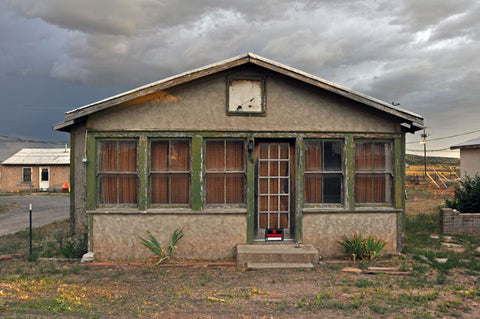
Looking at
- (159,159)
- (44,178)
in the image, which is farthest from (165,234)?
(44,178)

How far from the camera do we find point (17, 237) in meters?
10.1

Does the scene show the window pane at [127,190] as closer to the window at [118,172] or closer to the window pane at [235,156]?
the window at [118,172]

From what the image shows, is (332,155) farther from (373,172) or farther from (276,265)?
(276,265)

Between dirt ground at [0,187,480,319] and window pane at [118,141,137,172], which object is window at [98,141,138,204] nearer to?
window pane at [118,141,137,172]

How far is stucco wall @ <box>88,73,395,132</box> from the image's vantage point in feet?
23.9

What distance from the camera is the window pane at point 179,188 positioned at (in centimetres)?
746

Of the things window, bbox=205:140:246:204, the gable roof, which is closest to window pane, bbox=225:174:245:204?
window, bbox=205:140:246:204

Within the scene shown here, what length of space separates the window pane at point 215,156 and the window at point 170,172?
443mm

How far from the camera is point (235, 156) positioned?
7.49 meters

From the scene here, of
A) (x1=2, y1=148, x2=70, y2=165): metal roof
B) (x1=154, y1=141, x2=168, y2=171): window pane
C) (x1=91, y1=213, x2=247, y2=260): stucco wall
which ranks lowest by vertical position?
(x1=91, y1=213, x2=247, y2=260): stucco wall

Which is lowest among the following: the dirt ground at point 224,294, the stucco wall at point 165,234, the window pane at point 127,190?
the dirt ground at point 224,294

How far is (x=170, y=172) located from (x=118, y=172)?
3.56ft

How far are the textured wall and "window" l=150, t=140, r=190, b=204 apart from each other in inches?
106

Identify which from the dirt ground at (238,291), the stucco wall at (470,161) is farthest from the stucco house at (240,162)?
the stucco wall at (470,161)
